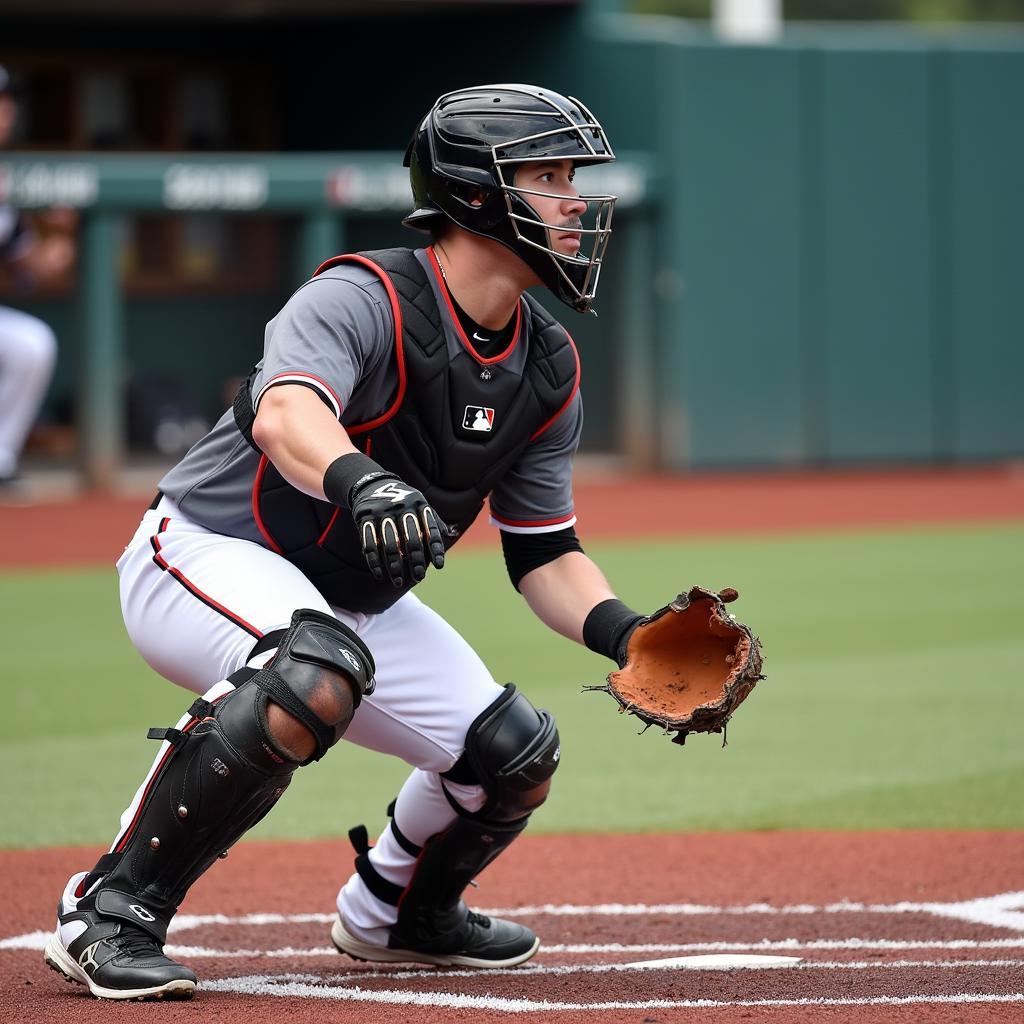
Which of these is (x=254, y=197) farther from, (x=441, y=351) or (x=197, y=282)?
(x=441, y=351)

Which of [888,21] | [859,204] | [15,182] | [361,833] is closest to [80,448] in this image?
[15,182]

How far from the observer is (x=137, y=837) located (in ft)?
11.4

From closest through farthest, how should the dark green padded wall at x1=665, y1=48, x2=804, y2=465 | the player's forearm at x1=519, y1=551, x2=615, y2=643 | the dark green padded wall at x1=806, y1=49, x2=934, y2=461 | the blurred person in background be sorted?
the player's forearm at x1=519, y1=551, x2=615, y2=643 → the blurred person in background → the dark green padded wall at x1=665, y1=48, x2=804, y2=465 → the dark green padded wall at x1=806, y1=49, x2=934, y2=461

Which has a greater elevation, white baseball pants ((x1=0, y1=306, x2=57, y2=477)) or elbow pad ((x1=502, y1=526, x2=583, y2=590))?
elbow pad ((x1=502, y1=526, x2=583, y2=590))

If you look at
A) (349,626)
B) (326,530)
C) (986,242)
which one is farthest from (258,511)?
(986,242)

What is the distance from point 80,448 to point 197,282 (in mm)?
3883

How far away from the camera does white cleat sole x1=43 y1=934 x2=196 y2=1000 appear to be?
133 inches

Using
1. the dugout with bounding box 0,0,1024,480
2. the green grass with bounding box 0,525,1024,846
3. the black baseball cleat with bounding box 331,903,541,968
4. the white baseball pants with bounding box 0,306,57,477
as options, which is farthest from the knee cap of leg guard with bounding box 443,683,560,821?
the dugout with bounding box 0,0,1024,480

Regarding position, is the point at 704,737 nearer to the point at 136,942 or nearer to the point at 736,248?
the point at 136,942

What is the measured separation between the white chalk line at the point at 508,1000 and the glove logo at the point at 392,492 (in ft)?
3.10

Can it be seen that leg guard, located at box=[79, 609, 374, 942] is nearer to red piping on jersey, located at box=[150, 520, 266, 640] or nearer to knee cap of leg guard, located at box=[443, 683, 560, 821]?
red piping on jersey, located at box=[150, 520, 266, 640]

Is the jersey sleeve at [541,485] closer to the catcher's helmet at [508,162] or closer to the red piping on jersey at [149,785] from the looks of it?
the catcher's helmet at [508,162]

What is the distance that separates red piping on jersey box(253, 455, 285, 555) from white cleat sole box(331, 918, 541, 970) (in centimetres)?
87

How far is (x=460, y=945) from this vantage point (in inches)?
156
